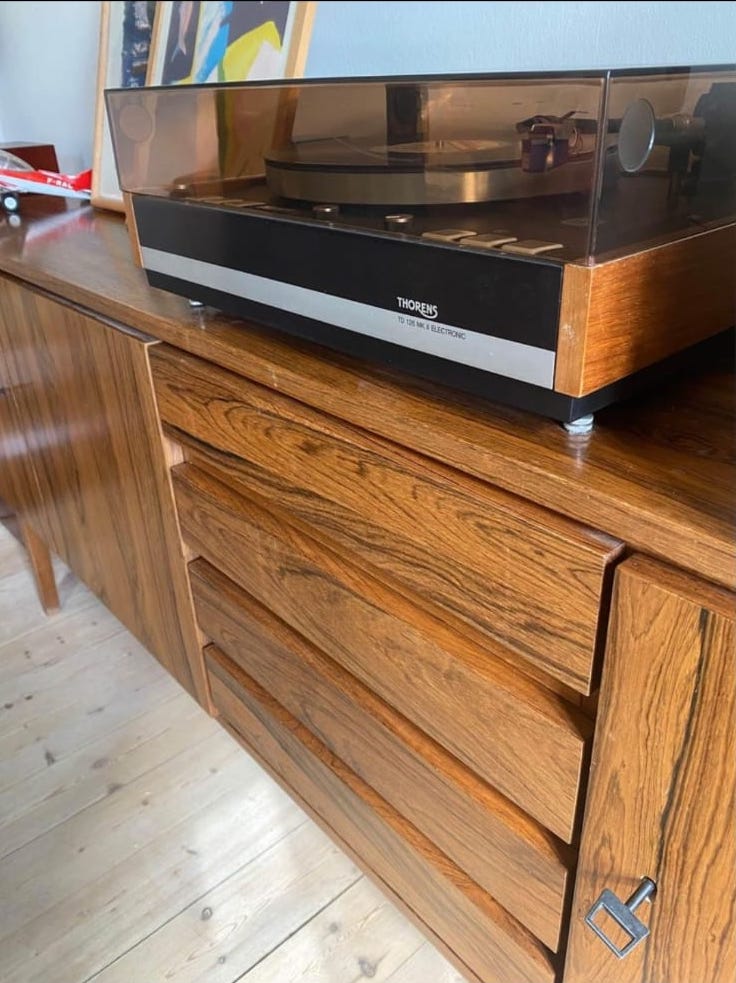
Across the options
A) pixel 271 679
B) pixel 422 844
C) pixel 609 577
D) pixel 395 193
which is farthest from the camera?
pixel 271 679

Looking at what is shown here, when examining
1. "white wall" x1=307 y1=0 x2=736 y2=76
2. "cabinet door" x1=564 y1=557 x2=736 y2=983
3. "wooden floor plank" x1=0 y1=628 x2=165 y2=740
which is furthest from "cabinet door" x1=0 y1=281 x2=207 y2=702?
"cabinet door" x1=564 y1=557 x2=736 y2=983

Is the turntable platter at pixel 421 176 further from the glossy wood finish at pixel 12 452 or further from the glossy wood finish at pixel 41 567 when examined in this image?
the glossy wood finish at pixel 41 567

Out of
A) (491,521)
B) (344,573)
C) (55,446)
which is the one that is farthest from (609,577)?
(55,446)

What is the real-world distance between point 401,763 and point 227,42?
3.11 feet

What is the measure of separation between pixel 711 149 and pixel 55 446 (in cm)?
A: 92

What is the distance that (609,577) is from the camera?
0.45 meters

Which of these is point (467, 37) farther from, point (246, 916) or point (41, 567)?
point (41, 567)

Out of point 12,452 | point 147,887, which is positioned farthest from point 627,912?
point 12,452

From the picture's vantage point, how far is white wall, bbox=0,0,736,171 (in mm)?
382

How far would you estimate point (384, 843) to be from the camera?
82 centimetres

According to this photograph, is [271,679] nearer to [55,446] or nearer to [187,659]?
[187,659]

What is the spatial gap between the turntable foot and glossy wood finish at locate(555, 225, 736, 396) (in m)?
0.03

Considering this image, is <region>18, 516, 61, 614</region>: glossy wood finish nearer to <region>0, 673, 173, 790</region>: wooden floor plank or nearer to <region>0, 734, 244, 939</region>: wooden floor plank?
<region>0, 673, 173, 790</region>: wooden floor plank

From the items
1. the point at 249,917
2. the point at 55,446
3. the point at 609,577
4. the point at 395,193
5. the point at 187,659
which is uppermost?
the point at 395,193
